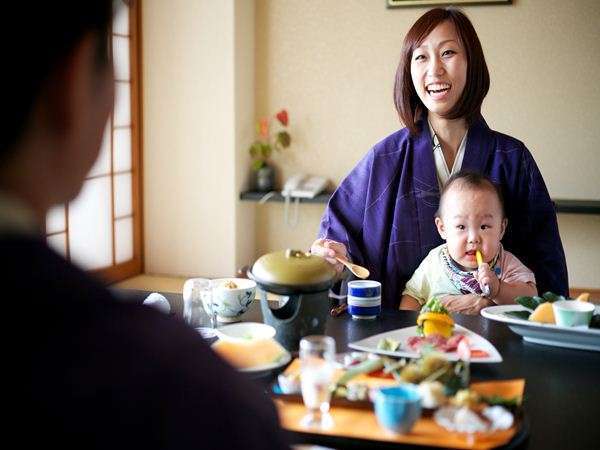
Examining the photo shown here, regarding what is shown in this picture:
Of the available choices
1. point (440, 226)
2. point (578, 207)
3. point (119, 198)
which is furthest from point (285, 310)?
point (119, 198)

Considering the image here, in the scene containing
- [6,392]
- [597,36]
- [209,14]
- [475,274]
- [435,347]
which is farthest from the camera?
[209,14]

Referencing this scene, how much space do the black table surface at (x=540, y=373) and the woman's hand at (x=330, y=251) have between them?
0.19 meters

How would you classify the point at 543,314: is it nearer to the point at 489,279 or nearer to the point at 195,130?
the point at 489,279

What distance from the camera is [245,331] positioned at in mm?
1742

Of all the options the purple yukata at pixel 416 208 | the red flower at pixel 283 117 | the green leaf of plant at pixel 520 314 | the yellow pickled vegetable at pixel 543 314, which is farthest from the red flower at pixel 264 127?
the yellow pickled vegetable at pixel 543 314

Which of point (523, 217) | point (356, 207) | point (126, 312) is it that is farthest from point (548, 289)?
point (126, 312)

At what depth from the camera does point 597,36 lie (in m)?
4.77

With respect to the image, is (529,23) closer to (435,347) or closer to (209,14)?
(209,14)

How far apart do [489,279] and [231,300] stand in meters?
0.66

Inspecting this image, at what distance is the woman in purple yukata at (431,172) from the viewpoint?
2.39 meters

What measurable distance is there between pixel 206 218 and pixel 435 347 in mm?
3825

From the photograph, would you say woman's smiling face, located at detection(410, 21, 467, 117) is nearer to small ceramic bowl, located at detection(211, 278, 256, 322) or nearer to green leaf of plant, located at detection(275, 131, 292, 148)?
small ceramic bowl, located at detection(211, 278, 256, 322)

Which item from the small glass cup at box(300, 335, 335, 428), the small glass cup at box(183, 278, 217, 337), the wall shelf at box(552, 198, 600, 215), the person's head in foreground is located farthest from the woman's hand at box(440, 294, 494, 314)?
the wall shelf at box(552, 198, 600, 215)

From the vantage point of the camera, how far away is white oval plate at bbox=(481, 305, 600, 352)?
1.70 meters
